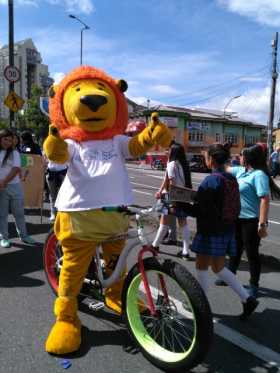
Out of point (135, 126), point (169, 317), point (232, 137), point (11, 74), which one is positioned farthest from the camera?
point (232, 137)

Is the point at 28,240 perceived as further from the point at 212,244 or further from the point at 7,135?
the point at 212,244

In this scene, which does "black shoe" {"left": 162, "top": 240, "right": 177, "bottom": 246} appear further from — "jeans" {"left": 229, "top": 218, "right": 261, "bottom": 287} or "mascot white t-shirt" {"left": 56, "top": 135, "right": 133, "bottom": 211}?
"mascot white t-shirt" {"left": 56, "top": 135, "right": 133, "bottom": 211}

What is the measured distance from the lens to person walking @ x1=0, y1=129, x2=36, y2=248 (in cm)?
596

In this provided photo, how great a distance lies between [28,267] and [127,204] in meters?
2.38

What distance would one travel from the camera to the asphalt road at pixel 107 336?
2.90 meters

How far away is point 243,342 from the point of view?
3283 millimetres

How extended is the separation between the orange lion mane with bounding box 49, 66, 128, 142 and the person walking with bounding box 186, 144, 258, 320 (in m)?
0.87

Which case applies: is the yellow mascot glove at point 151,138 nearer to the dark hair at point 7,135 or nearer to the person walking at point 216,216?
the person walking at point 216,216

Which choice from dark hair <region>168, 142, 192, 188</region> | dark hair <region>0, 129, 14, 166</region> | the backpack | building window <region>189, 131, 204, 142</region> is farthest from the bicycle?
building window <region>189, 131, 204, 142</region>

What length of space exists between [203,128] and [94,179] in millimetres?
54811

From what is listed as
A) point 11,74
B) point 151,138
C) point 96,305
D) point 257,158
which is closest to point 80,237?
point 96,305

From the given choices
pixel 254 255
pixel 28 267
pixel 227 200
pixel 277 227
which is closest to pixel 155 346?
pixel 227 200

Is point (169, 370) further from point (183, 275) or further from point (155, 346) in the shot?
point (183, 275)

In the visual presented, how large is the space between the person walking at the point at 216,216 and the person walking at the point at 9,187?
342 cm
